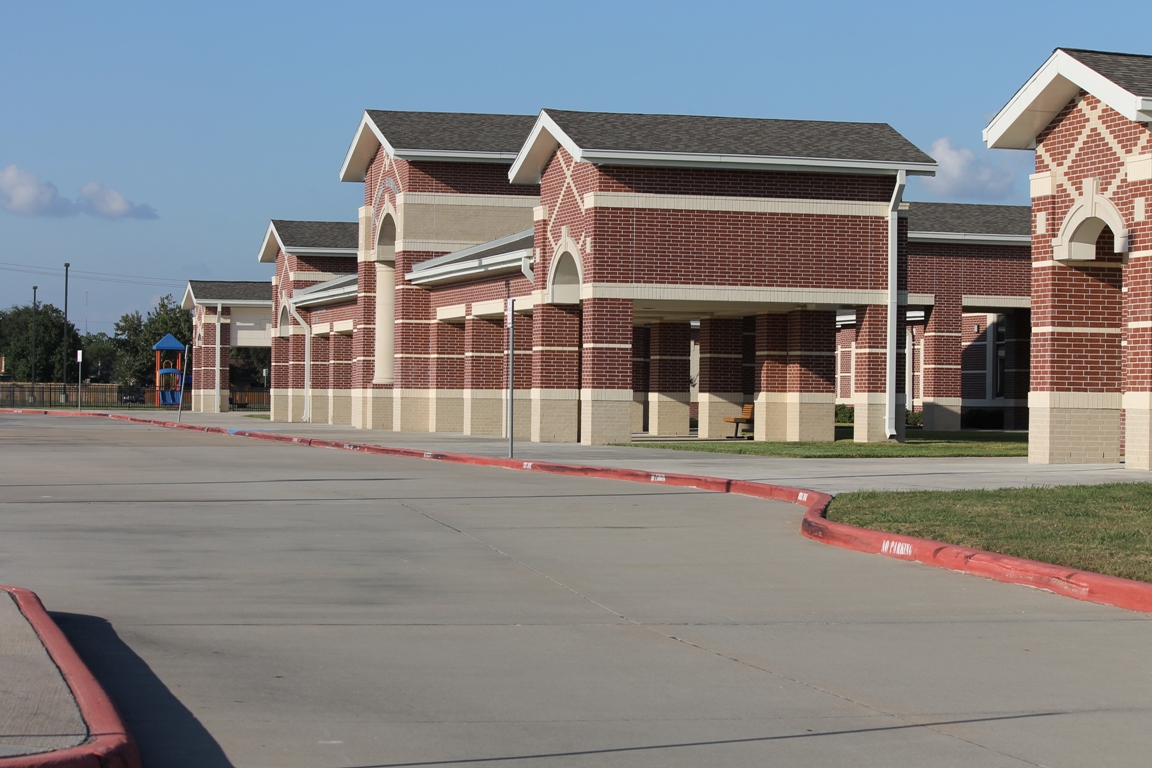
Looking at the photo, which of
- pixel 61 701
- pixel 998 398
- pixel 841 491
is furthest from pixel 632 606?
pixel 998 398

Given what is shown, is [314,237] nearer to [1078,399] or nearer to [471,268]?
[471,268]

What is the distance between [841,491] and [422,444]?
675 inches

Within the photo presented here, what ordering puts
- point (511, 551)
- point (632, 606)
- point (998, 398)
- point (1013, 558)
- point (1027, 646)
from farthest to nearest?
point (998, 398), point (511, 551), point (1013, 558), point (632, 606), point (1027, 646)

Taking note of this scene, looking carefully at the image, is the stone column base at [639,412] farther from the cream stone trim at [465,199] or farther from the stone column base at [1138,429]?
the stone column base at [1138,429]

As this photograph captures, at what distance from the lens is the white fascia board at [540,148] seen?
3209 cm

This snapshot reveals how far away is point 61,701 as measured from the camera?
602 centimetres


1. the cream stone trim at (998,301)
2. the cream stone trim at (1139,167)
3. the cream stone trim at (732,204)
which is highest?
the cream stone trim at (732,204)

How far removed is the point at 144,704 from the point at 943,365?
4413 cm

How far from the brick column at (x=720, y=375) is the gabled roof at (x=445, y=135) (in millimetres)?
8570

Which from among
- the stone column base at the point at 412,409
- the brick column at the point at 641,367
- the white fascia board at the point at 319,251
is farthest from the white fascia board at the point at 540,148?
the white fascia board at the point at 319,251

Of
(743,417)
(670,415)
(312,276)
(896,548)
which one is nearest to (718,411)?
(743,417)

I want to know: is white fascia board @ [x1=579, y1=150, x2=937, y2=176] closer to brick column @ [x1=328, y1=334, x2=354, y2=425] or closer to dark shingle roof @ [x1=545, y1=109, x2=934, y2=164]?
dark shingle roof @ [x1=545, y1=109, x2=934, y2=164]

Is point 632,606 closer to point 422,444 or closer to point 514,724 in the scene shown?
point 514,724

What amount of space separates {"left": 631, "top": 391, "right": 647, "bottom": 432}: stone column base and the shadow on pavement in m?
36.4
